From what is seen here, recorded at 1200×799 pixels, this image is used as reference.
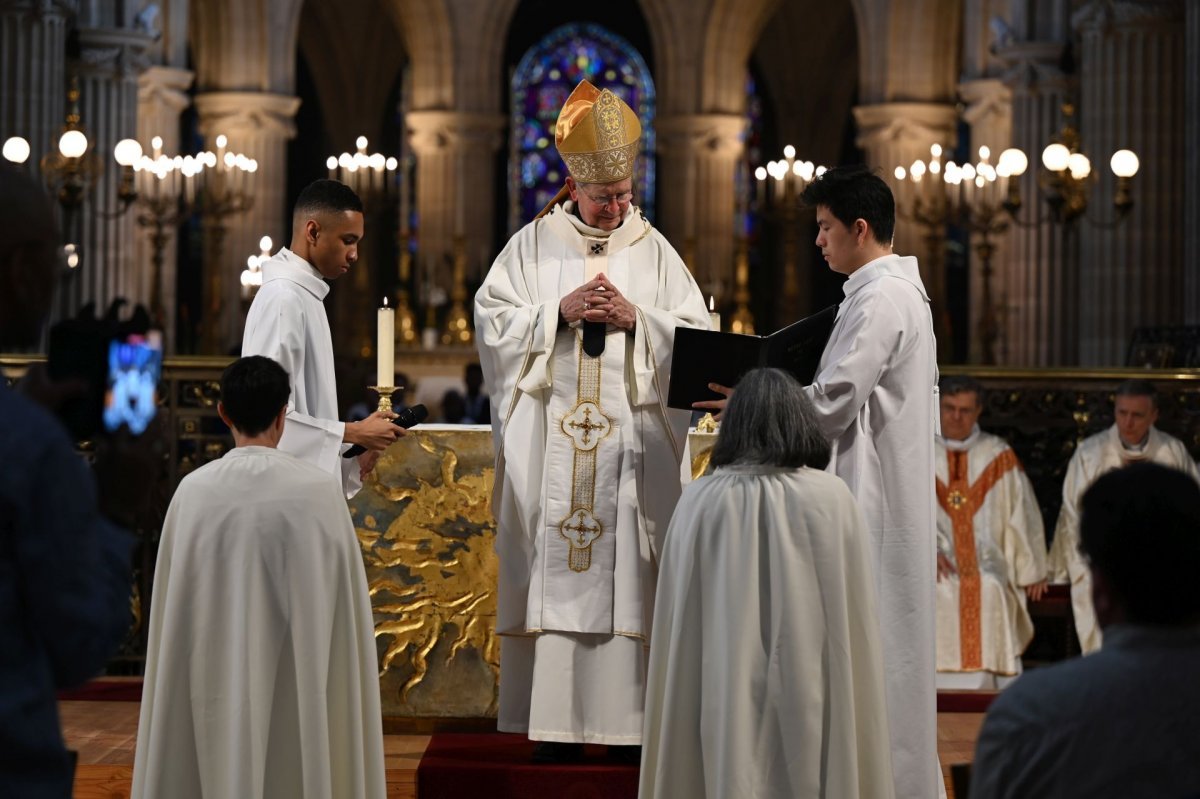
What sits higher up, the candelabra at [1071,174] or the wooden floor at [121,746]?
the candelabra at [1071,174]

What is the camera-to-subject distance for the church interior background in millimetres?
11734

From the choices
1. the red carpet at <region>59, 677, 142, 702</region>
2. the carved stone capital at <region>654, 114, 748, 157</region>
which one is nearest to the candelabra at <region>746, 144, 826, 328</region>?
the carved stone capital at <region>654, 114, 748, 157</region>

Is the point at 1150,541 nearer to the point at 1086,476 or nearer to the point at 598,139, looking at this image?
the point at 598,139

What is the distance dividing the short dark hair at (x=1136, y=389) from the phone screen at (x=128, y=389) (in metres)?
6.08

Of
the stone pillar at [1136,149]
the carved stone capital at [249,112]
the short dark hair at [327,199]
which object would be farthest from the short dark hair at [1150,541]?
the carved stone capital at [249,112]

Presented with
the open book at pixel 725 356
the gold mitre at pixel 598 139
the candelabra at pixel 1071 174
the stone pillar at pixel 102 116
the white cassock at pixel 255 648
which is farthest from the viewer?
the stone pillar at pixel 102 116

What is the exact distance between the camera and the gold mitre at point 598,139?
4875mm

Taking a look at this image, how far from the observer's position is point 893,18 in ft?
67.5

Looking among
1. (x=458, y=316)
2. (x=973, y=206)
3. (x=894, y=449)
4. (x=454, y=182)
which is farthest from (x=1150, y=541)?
(x=454, y=182)

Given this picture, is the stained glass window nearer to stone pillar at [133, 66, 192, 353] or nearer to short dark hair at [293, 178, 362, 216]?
stone pillar at [133, 66, 192, 353]

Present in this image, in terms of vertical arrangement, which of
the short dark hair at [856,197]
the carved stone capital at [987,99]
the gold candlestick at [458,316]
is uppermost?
the carved stone capital at [987,99]

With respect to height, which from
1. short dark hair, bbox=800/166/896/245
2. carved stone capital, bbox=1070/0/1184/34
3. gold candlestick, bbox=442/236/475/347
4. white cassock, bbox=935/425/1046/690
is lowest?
white cassock, bbox=935/425/1046/690

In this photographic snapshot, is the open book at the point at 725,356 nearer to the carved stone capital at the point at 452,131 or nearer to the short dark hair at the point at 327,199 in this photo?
the short dark hair at the point at 327,199

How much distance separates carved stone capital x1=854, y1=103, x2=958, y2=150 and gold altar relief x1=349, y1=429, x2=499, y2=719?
14.9 m
